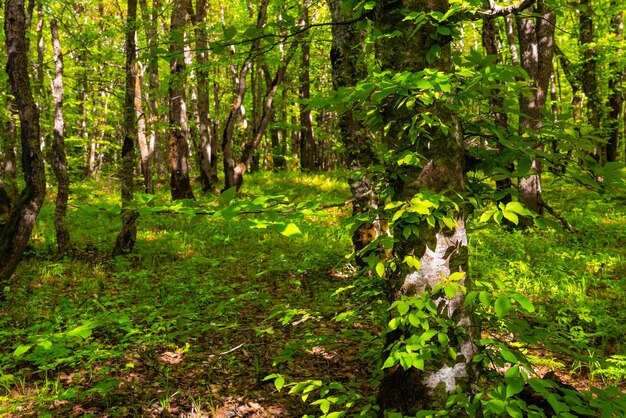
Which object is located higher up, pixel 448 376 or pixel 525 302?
pixel 525 302

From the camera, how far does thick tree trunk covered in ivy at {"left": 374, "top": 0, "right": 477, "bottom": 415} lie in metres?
2.28

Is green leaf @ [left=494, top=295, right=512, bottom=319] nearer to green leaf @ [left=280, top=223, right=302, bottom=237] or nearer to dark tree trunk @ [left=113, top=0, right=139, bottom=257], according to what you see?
green leaf @ [left=280, top=223, right=302, bottom=237]

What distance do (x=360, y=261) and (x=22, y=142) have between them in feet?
17.0

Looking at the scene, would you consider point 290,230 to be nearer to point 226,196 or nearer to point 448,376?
point 226,196

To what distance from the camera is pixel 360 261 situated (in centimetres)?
655

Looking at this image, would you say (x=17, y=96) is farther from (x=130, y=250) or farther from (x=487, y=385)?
(x=487, y=385)

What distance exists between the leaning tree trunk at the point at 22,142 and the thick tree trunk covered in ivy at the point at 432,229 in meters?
5.32

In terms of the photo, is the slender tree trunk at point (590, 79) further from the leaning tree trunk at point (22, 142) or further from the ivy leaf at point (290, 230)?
the leaning tree trunk at point (22, 142)

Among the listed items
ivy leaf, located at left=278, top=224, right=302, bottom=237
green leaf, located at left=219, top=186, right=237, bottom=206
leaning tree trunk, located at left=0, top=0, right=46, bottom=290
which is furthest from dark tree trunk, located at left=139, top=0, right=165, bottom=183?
leaning tree trunk, located at left=0, top=0, right=46, bottom=290

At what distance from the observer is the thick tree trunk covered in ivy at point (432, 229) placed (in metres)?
2.28

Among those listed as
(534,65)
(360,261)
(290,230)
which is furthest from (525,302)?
(534,65)

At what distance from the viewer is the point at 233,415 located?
12.8 ft

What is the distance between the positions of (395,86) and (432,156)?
62cm

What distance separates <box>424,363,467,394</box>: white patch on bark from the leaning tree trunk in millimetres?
5827
